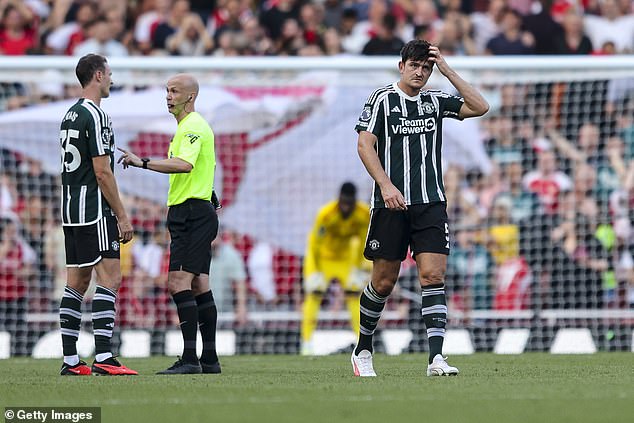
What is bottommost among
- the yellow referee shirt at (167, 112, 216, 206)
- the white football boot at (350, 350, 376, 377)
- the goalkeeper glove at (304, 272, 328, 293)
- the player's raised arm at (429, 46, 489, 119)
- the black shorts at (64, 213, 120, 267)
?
the white football boot at (350, 350, 376, 377)

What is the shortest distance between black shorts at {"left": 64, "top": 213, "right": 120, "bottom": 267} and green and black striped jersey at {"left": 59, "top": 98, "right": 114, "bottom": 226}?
5 cm

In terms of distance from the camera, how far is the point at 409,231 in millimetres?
9953

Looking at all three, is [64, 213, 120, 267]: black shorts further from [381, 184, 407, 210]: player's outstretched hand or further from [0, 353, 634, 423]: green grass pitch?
[381, 184, 407, 210]: player's outstretched hand

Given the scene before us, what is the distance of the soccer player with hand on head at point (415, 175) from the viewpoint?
980cm

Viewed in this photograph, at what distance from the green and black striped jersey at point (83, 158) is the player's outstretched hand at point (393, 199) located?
2282 mm

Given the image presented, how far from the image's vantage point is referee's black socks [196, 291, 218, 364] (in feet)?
35.6

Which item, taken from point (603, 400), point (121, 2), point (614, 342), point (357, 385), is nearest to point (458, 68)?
point (614, 342)

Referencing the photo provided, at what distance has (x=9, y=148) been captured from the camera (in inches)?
685

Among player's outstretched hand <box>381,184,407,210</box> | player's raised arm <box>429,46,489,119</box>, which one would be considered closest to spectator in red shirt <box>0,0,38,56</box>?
player's raised arm <box>429,46,489,119</box>

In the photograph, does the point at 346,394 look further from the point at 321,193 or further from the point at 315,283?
the point at 321,193

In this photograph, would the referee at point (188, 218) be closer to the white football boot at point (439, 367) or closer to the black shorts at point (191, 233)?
the black shorts at point (191, 233)

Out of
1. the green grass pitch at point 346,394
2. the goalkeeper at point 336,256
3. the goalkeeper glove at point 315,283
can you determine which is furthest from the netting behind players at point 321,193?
the green grass pitch at point 346,394

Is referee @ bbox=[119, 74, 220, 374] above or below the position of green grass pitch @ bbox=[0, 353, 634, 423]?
above

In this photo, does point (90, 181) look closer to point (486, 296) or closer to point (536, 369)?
point (536, 369)
